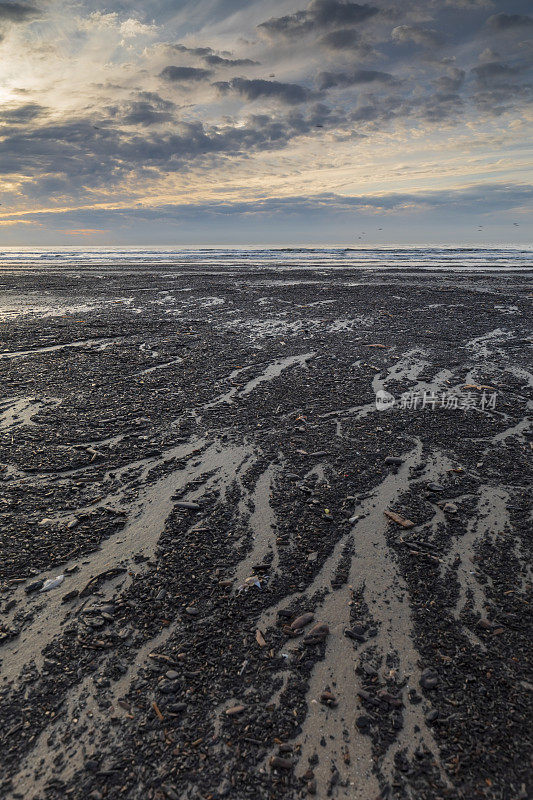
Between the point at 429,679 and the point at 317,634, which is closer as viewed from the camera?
the point at 429,679

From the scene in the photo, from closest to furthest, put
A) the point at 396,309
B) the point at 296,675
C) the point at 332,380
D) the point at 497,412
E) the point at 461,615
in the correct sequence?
1. the point at 296,675
2. the point at 461,615
3. the point at 497,412
4. the point at 332,380
5. the point at 396,309

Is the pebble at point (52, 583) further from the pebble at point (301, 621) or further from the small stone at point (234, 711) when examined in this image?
the pebble at point (301, 621)

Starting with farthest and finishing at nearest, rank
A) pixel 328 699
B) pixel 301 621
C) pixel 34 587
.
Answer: pixel 34 587, pixel 301 621, pixel 328 699

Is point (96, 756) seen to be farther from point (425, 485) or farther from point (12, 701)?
point (425, 485)

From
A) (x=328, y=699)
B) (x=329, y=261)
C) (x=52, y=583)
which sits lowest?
(x=328, y=699)

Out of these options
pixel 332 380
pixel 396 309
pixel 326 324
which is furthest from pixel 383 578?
pixel 396 309

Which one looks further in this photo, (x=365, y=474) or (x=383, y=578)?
(x=365, y=474)

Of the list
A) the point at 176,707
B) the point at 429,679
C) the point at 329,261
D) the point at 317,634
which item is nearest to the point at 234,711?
the point at 176,707

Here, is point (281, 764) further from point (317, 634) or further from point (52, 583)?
point (52, 583)

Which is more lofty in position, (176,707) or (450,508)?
(450,508)
